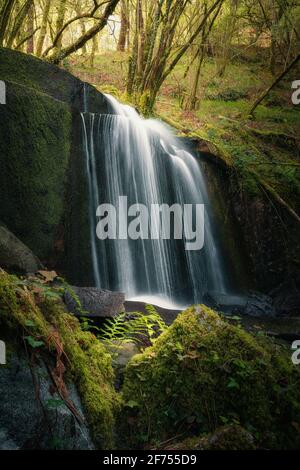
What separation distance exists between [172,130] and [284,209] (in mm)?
3707

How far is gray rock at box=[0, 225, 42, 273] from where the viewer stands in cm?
380

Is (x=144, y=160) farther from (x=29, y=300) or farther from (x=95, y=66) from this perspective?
(x=95, y=66)

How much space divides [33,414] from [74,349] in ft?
1.66

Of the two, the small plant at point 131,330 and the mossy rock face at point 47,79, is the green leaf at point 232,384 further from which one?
the mossy rock face at point 47,79

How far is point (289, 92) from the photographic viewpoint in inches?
702

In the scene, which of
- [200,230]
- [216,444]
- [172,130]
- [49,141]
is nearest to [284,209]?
[200,230]

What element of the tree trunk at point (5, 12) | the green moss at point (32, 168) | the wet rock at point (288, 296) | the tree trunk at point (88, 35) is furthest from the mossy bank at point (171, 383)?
the tree trunk at point (88, 35)

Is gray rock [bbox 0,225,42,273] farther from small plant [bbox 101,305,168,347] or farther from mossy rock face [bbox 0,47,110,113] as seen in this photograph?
mossy rock face [bbox 0,47,110,113]

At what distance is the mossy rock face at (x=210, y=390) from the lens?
2014mm

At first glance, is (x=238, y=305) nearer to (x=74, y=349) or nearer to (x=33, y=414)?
(x=74, y=349)

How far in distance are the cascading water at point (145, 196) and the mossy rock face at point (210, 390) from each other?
387 centimetres

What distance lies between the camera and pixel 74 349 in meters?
2.14

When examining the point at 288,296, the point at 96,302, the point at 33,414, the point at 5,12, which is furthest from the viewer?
the point at 288,296

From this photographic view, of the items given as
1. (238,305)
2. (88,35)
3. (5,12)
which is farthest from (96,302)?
(88,35)
